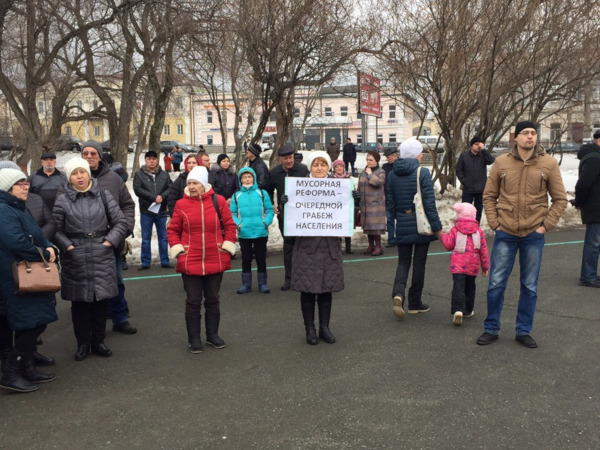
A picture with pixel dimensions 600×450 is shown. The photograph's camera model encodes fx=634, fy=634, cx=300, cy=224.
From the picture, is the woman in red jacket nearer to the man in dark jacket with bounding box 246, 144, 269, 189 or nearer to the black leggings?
the black leggings

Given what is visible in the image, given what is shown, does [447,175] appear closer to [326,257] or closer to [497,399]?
A: [326,257]

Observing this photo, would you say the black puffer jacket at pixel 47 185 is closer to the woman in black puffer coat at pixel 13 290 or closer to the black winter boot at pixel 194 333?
the woman in black puffer coat at pixel 13 290

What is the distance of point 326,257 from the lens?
598 centimetres

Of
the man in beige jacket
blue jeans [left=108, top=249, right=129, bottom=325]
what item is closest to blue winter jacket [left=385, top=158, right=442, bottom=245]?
the man in beige jacket

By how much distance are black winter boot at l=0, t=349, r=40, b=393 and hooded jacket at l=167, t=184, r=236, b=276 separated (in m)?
1.49

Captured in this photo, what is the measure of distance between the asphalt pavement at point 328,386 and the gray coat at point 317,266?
0.57m

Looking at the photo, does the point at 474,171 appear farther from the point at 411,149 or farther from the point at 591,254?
the point at 411,149

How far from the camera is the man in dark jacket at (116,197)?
6547mm

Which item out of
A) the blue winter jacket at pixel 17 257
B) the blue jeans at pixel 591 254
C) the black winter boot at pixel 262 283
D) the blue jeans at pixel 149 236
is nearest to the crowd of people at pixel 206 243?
the blue winter jacket at pixel 17 257

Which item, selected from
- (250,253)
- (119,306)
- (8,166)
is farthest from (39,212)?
(250,253)

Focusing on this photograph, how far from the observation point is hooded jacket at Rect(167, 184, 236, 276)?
5715mm

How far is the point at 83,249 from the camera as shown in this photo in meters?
5.50

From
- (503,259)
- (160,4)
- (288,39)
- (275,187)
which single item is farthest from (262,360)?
(160,4)

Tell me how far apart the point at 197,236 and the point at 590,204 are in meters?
5.21
